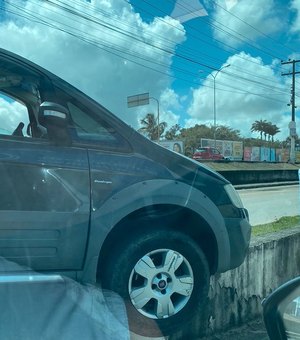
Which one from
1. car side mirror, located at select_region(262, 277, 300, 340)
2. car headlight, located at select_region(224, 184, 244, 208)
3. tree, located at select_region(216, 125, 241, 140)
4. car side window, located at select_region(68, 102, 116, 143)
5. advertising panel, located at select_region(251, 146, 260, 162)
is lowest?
car side mirror, located at select_region(262, 277, 300, 340)

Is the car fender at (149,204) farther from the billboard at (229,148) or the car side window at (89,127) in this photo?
the billboard at (229,148)

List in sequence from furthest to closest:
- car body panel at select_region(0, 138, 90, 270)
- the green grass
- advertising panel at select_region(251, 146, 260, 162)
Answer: advertising panel at select_region(251, 146, 260, 162), the green grass, car body panel at select_region(0, 138, 90, 270)

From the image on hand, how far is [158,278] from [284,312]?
1346mm

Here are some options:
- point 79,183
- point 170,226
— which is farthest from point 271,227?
point 79,183

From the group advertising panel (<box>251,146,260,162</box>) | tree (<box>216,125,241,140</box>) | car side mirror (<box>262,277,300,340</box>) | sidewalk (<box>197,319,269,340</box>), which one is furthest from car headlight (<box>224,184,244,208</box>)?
tree (<box>216,125,241,140</box>)

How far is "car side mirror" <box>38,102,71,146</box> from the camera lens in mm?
3053

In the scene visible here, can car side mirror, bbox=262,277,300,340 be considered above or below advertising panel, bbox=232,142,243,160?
below

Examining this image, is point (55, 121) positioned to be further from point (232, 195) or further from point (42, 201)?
point (232, 195)

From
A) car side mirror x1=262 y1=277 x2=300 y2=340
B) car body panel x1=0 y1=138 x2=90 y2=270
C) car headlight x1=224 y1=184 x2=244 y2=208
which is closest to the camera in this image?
car side mirror x1=262 y1=277 x2=300 y2=340

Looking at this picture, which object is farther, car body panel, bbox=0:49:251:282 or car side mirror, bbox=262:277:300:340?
car body panel, bbox=0:49:251:282

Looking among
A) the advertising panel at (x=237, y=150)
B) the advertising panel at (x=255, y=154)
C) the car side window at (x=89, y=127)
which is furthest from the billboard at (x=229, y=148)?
the car side window at (x=89, y=127)

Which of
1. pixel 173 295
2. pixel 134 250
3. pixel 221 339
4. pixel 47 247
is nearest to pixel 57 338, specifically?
pixel 47 247

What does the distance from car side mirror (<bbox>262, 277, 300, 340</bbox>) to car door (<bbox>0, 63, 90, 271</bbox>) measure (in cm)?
138

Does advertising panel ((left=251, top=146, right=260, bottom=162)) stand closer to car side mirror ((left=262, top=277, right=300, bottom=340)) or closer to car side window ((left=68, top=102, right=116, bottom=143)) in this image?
car side window ((left=68, top=102, right=116, bottom=143))
